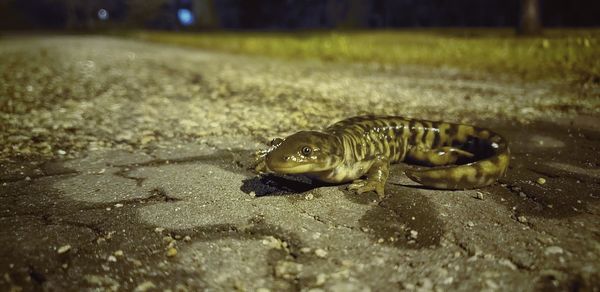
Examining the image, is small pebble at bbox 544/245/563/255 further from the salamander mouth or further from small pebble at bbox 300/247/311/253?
the salamander mouth

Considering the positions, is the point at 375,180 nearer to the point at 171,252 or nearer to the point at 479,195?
the point at 479,195

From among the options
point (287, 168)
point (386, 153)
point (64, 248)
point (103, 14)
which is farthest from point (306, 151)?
point (103, 14)

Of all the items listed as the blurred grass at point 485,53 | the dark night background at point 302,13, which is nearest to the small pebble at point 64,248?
the blurred grass at point 485,53

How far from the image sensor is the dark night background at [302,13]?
2287 cm

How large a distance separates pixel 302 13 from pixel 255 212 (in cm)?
3727

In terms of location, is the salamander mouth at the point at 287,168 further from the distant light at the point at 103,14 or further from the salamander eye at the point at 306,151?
the distant light at the point at 103,14

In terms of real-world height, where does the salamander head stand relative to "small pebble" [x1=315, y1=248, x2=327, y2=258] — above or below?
above

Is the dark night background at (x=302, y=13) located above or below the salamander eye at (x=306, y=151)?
above

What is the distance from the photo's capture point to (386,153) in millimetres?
3271

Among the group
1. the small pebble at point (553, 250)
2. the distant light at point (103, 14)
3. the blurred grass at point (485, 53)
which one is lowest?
the small pebble at point (553, 250)

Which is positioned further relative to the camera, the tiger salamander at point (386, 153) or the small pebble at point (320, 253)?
the tiger salamander at point (386, 153)

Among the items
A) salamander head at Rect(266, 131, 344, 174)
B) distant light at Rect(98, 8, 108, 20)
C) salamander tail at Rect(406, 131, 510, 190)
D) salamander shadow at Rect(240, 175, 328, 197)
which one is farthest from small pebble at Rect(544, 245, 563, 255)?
distant light at Rect(98, 8, 108, 20)

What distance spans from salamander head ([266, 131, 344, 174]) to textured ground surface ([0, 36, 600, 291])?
0.82ft

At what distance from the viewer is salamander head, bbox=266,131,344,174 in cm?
247
